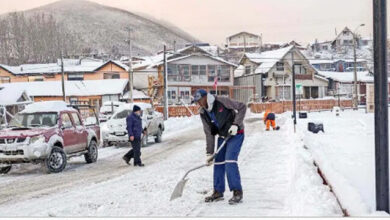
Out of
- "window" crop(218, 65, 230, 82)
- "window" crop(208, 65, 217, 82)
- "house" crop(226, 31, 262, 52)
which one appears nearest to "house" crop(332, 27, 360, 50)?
"house" crop(226, 31, 262, 52)

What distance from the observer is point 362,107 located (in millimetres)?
42438

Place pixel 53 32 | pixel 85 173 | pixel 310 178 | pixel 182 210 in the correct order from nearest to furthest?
pixel 182 210
pixel 310 178
pixel 53 32
pixel 85 173

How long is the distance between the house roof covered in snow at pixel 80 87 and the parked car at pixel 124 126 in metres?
11.2

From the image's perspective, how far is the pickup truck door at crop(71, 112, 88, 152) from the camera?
1241 cm

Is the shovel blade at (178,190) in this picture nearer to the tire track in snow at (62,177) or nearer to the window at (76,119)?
the tire track in snow at (62,177)

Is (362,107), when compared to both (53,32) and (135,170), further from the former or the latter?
(53,32)

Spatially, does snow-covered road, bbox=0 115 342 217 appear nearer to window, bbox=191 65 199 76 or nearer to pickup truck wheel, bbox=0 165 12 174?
pickup truck wheel, bbox=0 165 12 174

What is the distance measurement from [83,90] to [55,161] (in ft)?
99.4

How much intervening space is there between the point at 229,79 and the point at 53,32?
36.0m

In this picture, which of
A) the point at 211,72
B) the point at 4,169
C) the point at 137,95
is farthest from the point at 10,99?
the point at 211,72

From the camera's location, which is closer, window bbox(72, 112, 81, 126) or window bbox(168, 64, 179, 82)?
window bbox(72, 112, 81, 126)

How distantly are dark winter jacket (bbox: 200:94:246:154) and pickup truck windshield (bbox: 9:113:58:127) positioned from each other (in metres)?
5.84

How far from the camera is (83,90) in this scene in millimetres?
A: 40719

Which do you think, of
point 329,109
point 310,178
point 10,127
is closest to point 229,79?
point 329,109
